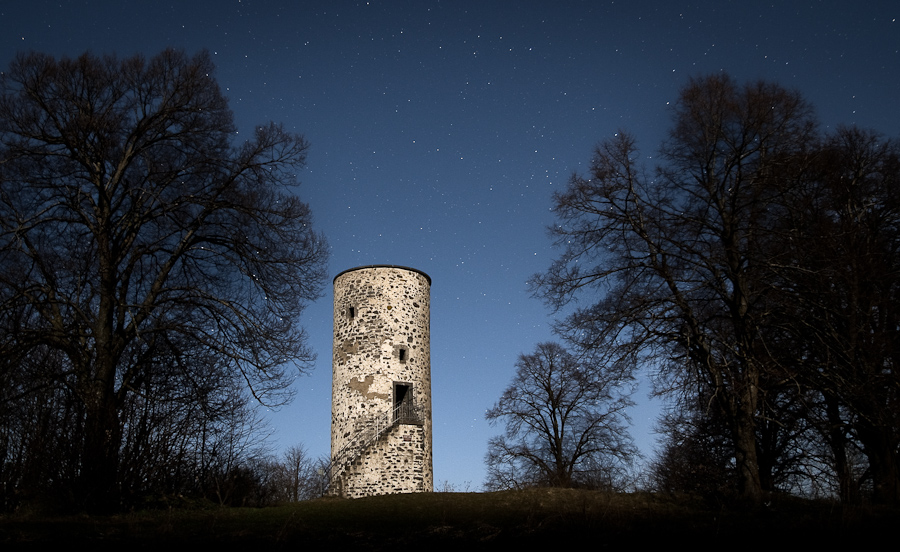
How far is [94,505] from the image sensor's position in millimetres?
9414

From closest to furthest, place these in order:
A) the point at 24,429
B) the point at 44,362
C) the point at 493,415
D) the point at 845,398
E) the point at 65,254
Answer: the point at 24,429 → the point at 44,362 → the point at 845,398 → the point at 65,254 → the point at 493,415

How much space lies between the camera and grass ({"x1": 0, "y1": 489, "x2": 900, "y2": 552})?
7461mm

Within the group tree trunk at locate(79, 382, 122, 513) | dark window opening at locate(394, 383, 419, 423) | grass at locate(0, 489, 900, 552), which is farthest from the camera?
dark window opening at locate(394, 383, 419, 423)

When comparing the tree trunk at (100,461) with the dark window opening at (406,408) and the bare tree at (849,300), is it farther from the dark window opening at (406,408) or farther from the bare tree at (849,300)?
the dark window opening at (406,408)

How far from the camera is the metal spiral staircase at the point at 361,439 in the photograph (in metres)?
21.0

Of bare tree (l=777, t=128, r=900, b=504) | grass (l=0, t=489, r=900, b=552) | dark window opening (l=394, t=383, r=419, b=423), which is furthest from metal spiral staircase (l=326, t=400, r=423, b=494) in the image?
bare tree (l=777, t=128, r=900, b=504)

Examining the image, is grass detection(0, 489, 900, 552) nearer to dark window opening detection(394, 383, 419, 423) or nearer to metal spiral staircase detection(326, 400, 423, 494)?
metal spiral staircase detection(326, 400, 423, 494)

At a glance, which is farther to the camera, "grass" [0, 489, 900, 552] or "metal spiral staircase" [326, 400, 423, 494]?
"metal spiral staircase" [326, 400, 423, 494]

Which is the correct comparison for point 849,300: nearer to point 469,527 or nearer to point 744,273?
point 744,273

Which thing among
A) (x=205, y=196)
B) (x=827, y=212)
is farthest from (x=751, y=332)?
(x=205, y=196)

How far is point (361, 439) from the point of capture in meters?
21.2

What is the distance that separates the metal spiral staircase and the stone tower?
3cm

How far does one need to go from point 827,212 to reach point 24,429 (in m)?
15.3

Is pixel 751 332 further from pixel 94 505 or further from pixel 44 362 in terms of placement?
pixel 44 362
